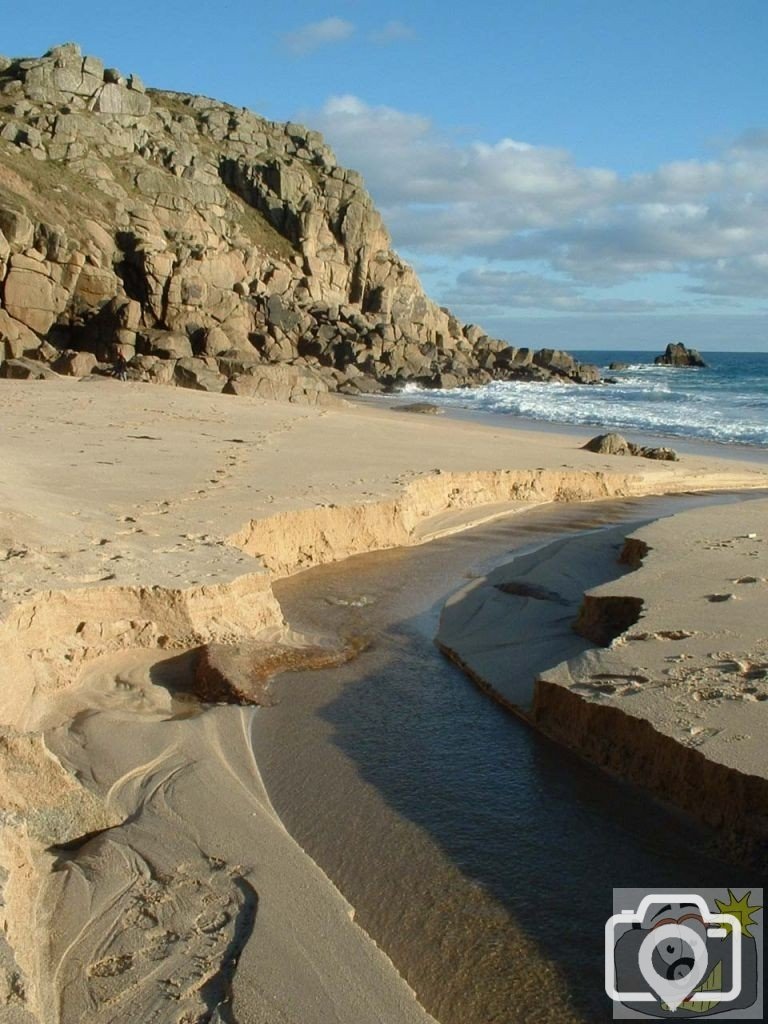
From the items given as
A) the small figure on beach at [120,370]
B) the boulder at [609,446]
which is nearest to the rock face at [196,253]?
the small figure on beach at [120,370]

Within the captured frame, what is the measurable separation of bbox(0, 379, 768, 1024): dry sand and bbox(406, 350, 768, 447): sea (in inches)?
551

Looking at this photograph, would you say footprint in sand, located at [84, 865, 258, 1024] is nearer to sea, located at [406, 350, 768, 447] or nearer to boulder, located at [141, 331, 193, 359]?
sea, located at [406, 350, 768, 447]

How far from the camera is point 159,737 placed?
481 centimetres

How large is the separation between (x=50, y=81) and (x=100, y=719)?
4623 centimetres

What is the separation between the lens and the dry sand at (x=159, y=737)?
2982mm

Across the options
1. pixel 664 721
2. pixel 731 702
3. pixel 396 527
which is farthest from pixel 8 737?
pixel 396 527

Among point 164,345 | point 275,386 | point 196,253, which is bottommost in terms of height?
point 275,386

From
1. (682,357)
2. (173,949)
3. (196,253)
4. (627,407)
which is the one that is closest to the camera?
(173,949)

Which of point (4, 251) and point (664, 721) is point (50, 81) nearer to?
point (4, 251)

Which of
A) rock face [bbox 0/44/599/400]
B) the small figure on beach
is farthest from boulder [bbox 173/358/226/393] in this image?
the small figure on beach

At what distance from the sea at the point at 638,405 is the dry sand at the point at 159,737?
1400 centimetres

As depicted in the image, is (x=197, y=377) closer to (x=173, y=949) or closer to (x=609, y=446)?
(x=609, y=446)

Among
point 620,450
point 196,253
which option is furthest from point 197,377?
point 196,253

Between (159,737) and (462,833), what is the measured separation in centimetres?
168
